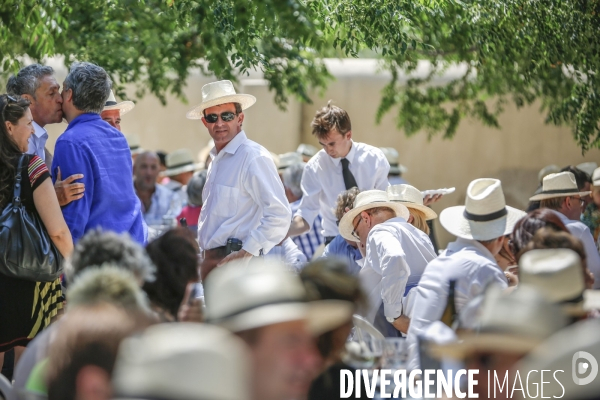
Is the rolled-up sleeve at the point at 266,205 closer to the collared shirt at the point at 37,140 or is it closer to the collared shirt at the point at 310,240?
the collared shirt at the point at 37,140

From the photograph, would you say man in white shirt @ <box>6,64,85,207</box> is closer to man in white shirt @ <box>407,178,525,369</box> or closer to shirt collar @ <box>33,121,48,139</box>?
shirt collar @ <box>33,121,48,139</box>

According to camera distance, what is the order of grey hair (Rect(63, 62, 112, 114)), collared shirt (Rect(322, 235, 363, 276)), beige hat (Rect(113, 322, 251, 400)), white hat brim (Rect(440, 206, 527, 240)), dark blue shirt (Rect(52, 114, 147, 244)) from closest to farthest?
beige hat (Rect(113, 322, 251, 400))
white hat brim (Rect(440, 206, 527, 240))
dark blue shirt (Rect(52, 114, 147, 244))
grey hair (Rect(63, 62, 112, 114))
collared shirt (Rect(322, 235, 363, 276))

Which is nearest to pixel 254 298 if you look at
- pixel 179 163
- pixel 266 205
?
pixel 266 205

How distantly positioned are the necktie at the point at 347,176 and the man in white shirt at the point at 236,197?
139cm

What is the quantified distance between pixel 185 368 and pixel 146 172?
7.78 metres

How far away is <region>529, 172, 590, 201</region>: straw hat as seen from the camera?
7.12 m

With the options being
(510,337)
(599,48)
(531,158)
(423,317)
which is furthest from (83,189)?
(531,158)

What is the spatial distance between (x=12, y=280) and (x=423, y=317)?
2245 mm

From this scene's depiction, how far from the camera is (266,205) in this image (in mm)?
5727

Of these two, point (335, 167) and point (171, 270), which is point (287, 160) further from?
point (171, 270)

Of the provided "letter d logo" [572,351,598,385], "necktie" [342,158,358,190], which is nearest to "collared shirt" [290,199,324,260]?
"necktie" [342,158,358,190]

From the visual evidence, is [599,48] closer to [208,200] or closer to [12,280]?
[208,200]

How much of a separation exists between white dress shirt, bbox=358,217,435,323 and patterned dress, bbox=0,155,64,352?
1776 millimetres

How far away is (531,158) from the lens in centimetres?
1389
